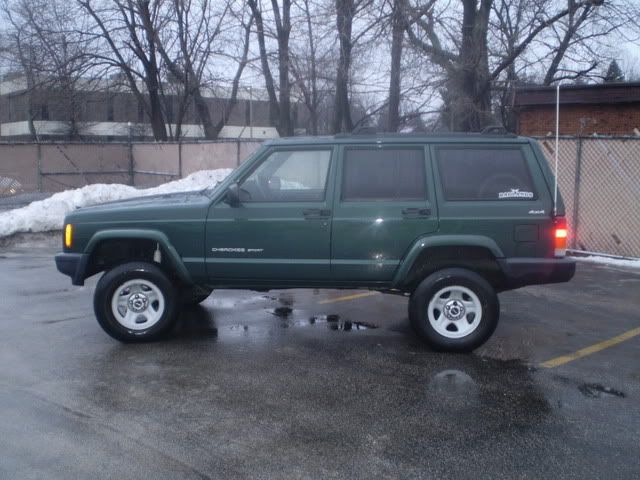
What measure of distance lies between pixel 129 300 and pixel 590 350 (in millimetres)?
4432

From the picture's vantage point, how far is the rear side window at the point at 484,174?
6.45 meters

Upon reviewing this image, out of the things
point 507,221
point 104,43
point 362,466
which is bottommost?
point 362,466

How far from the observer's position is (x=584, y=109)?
16.2 metres

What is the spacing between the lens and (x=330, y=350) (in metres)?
6.52

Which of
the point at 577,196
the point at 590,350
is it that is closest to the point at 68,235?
the point at 590,350

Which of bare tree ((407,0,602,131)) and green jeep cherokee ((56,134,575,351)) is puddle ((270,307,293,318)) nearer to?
green jeep cherokee ((56,134,575,351))

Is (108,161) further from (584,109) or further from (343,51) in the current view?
(584,109)

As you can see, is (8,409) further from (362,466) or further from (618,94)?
(618,94)

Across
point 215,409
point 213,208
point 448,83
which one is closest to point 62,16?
point 448,83

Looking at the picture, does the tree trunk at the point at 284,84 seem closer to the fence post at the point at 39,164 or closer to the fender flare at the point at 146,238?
the fence post at the point at 39,164

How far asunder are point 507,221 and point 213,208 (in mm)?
2722

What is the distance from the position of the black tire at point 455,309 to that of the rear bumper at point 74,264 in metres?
3.15

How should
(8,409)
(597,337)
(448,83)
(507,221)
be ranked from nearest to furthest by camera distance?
(8,409), (507,221), (597,337), (448,83)

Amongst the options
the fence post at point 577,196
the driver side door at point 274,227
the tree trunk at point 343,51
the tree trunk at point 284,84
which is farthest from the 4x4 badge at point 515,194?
the tree trunk at point 284,84
